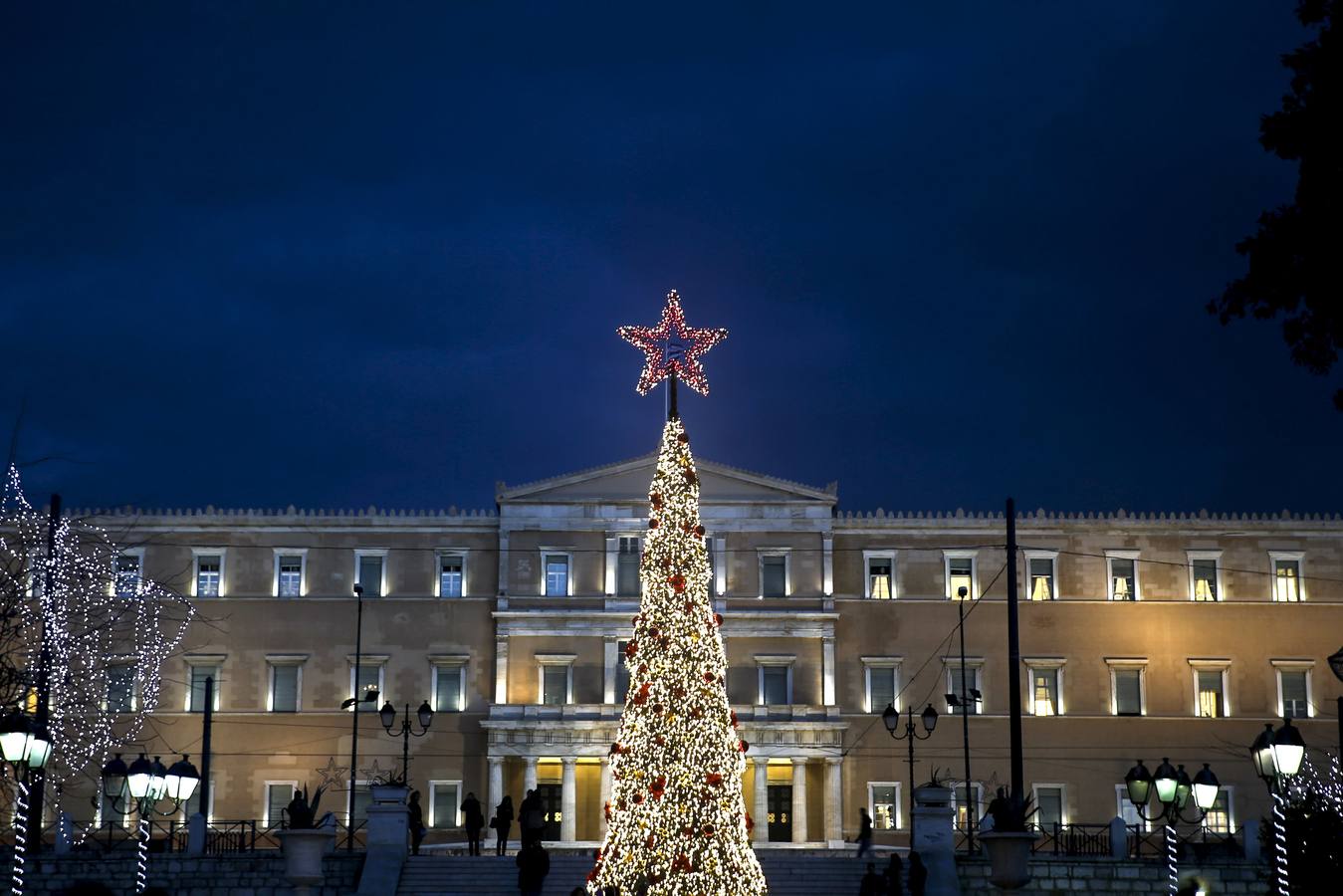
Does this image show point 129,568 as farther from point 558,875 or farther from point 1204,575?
point 1204,575

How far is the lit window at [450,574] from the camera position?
6078 centimetres

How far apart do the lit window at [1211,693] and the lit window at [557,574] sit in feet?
64.9

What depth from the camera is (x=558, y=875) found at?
40000 millimetres

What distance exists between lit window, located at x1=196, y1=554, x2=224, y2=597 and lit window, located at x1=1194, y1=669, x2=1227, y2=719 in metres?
30.6

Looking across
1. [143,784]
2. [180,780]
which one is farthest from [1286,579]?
[143,784]

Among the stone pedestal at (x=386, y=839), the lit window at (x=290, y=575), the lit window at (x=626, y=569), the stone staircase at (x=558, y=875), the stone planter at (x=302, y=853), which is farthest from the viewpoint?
the lit window at (x=290, y=575)

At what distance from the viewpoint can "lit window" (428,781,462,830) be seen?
58344 millimetres

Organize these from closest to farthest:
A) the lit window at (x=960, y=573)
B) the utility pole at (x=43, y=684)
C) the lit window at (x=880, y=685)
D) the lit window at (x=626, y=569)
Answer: the utility pole at (x=43, y=684) → the lit window at (x=880, y=685) → the lit window at (x=626, y=569) → the lit window at (x=960, y=573)

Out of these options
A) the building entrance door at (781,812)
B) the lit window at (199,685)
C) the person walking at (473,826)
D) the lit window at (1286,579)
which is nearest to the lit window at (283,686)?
the lit window at (199,685)

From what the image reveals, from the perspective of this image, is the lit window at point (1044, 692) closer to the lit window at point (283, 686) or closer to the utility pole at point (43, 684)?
the lit window at point (283, 686)

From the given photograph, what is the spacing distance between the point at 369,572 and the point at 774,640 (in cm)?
1283

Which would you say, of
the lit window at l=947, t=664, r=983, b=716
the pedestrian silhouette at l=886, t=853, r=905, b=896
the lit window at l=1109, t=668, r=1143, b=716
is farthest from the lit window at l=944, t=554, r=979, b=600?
the pedestrian silhouette at l=886, t=853, r=905, b=896

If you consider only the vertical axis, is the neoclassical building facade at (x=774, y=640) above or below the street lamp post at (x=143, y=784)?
above

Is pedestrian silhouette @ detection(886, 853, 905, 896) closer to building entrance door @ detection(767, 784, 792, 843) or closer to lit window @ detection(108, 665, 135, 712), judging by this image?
building entrance door @ detection(767, 784, 792, 843)
